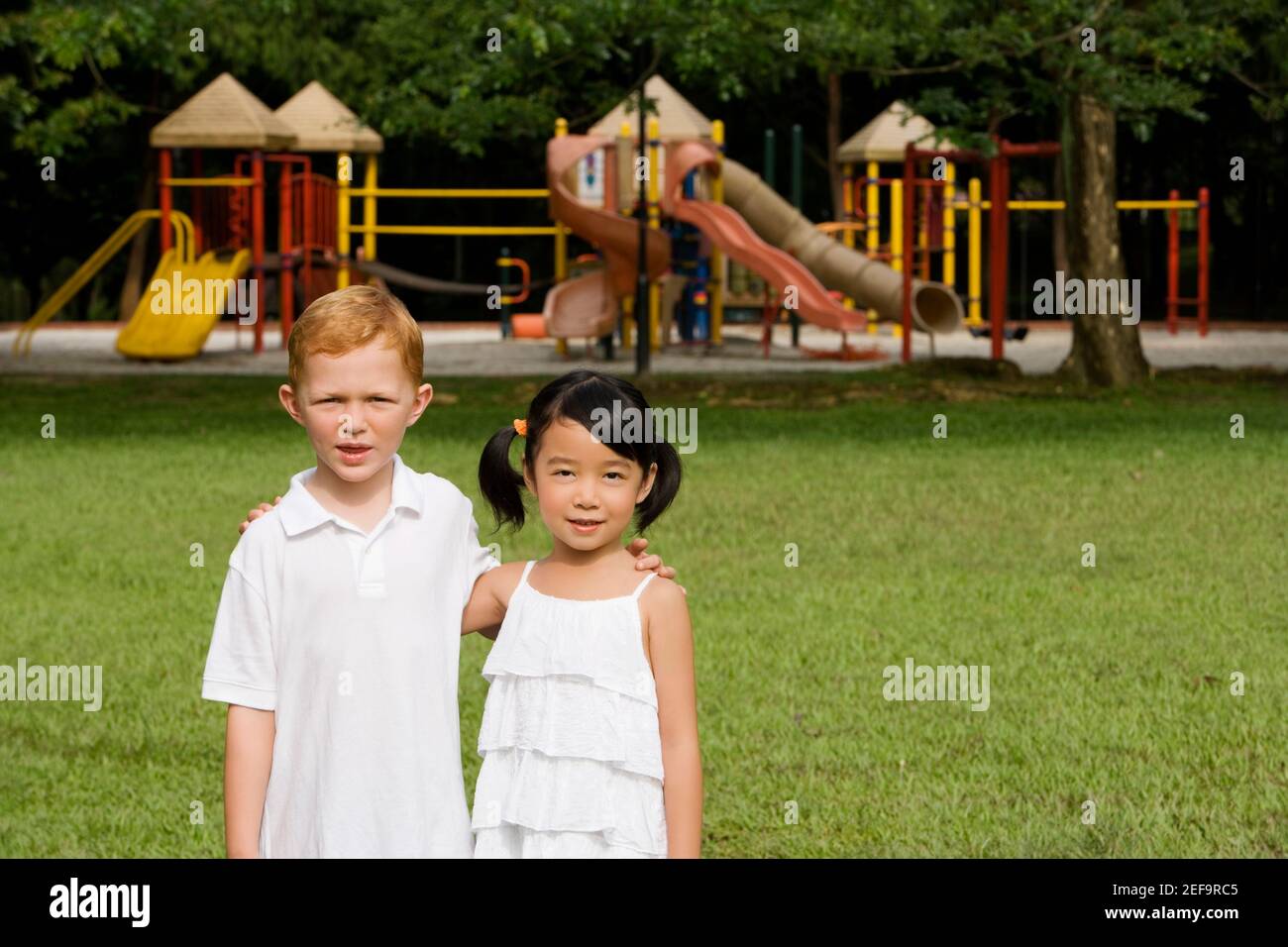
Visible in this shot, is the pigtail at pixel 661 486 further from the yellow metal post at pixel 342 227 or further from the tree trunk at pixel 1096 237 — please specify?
the yellow metal post at pixel 342 227

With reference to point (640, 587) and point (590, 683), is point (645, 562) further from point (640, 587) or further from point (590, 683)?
point (590, 683)

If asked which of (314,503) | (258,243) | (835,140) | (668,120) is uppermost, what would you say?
(835,140)

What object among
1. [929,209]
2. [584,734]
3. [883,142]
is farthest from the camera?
[883,142]

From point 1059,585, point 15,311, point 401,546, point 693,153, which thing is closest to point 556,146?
point 693,153

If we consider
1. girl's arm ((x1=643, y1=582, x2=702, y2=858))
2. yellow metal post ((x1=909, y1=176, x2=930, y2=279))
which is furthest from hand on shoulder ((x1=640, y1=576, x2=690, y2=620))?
yellow metal post ((x1=909, y1=176, x2=930, y2=279))

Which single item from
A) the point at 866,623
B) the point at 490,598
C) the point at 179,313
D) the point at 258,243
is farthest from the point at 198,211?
the point at 490,598

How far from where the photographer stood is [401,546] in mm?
2965

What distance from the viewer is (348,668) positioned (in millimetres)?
2949

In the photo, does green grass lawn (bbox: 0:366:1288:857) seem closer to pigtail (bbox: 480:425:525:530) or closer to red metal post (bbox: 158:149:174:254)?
pigtail (bbox: 480:425:525:530)

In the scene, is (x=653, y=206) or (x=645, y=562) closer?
(x=645, y=562)

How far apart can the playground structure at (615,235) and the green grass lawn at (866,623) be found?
690cm

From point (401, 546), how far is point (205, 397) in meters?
14.8

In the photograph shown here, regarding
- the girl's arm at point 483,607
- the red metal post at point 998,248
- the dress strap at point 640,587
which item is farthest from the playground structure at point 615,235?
the dress strap at point 640,587

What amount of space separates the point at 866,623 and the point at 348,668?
4.95 meters
